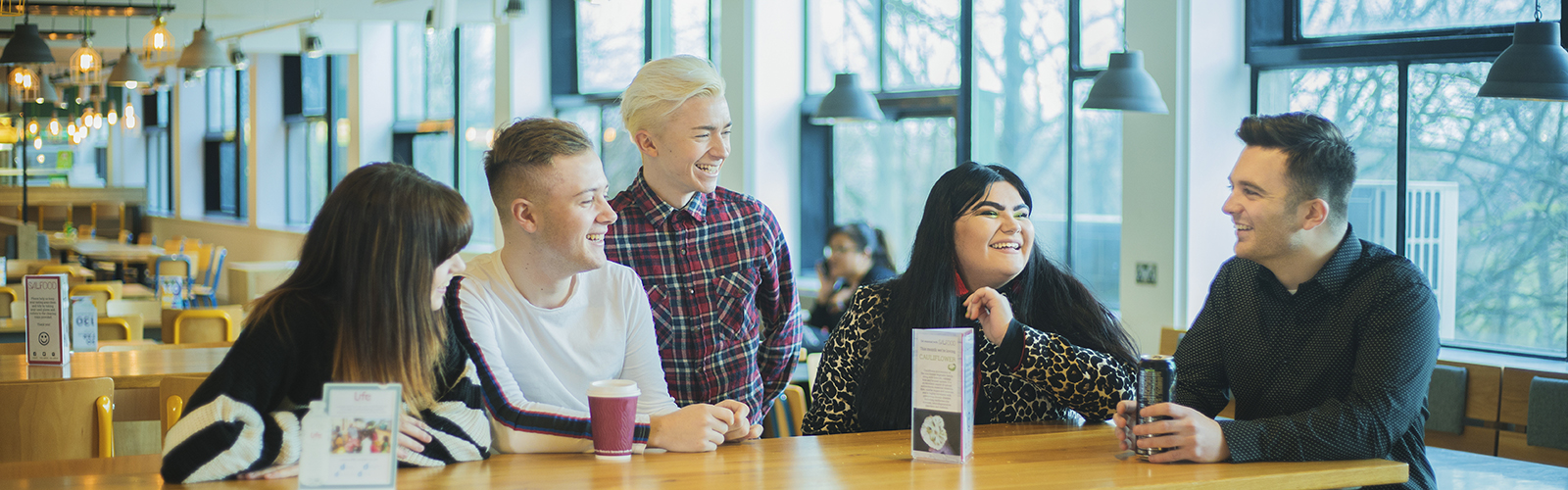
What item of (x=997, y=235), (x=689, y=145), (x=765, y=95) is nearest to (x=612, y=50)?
(x=765, y=95)

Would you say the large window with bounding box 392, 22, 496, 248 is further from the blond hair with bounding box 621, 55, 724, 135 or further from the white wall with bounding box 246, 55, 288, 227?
the blond hair with bounding box 621, 55, 724, 135

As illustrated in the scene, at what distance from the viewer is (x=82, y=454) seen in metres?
3.01

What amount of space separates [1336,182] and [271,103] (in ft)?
46.8

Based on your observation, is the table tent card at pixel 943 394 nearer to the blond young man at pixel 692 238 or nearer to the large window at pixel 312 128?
the blond young man at pixel 692 238

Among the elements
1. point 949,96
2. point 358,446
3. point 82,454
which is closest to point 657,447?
point 358,446

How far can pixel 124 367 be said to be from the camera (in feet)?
12.2

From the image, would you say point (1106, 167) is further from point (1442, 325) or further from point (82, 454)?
point (82, 454)

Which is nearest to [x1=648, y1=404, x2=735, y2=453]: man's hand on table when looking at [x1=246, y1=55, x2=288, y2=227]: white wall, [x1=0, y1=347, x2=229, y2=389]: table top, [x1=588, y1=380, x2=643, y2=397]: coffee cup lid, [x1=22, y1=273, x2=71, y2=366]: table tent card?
[x1=588, y1=380, x2=643, y2=397]: coffee cup lid

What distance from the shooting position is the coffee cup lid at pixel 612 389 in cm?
190

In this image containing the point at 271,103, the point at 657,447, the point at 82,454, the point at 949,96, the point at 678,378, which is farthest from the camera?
the point at 271,103

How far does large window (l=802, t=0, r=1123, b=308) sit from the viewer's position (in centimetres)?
646

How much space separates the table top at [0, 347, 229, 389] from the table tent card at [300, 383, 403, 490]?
6.62 feet

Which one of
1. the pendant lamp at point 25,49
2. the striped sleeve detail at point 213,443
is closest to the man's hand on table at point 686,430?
the striped sleeve detail at point 213,443

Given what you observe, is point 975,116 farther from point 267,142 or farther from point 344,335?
point 267,142
